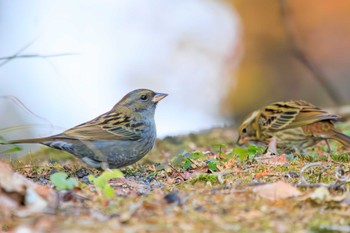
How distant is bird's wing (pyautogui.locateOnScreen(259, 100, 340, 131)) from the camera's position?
778cm

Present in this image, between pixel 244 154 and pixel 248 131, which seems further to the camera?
pixel 248 131

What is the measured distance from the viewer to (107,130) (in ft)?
20.7

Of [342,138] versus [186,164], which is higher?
[342,138]

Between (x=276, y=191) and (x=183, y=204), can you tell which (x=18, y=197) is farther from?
(x=276, y=191)

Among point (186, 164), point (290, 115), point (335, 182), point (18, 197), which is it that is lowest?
point (18, 197)

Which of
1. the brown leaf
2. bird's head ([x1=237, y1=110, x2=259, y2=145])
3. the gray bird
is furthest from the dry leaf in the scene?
bird's head ([x1=237, y1=110, x2=259, y2=145])

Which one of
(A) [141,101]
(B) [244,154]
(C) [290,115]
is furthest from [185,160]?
(C) [290,115]

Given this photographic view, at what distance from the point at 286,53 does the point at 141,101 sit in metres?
9.32

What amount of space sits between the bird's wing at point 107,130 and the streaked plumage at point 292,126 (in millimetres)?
2130

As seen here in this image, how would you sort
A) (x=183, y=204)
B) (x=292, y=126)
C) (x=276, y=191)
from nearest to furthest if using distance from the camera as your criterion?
(x=183, y=204)
(x=276, y=191)
(x=292, y=126)

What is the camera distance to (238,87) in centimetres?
1525

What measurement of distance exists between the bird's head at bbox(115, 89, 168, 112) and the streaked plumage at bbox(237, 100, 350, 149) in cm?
172

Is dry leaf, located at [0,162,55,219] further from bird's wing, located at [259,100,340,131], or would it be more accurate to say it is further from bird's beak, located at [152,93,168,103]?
bird's wing, located at [259,100,340,131]

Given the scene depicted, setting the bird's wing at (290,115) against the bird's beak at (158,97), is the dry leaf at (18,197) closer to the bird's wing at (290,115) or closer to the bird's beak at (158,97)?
the bird's beak at (158,97)
